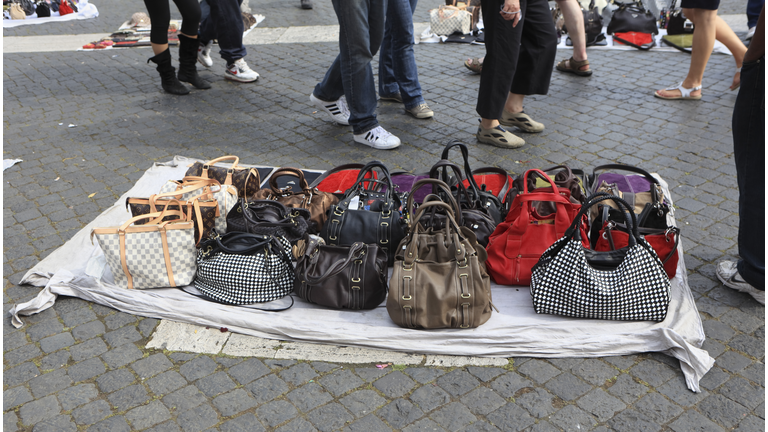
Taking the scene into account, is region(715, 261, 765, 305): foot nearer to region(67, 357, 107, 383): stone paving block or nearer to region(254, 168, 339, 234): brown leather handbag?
region(254, 168, 339, 234): brown leather handbag

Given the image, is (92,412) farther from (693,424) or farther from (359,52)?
(359,52)

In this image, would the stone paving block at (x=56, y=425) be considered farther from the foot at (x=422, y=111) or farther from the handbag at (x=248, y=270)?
the foot at (x=422, y=111)

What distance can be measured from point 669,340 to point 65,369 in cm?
271

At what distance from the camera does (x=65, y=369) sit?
269cm

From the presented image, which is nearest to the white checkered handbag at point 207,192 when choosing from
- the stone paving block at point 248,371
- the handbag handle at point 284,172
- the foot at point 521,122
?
the handbag handle at point 284,172

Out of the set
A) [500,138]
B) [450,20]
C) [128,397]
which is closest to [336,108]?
[500,138]

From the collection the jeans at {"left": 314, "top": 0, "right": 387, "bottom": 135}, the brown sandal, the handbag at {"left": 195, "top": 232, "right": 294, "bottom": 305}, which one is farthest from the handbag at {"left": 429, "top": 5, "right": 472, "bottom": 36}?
the handbag at {"left": 195, "top": 232, "right": 294, "bottom": 305}

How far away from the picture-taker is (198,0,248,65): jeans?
6289 mm

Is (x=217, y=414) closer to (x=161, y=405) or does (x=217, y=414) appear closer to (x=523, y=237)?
(x=161, y=405)

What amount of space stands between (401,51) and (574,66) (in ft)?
7.23

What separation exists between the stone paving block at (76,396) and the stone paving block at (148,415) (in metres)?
0.23

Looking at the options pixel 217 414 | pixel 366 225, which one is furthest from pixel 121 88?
pixel 217 414

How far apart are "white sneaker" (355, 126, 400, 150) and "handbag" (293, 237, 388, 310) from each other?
205 centimetres

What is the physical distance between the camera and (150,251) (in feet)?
9.80
